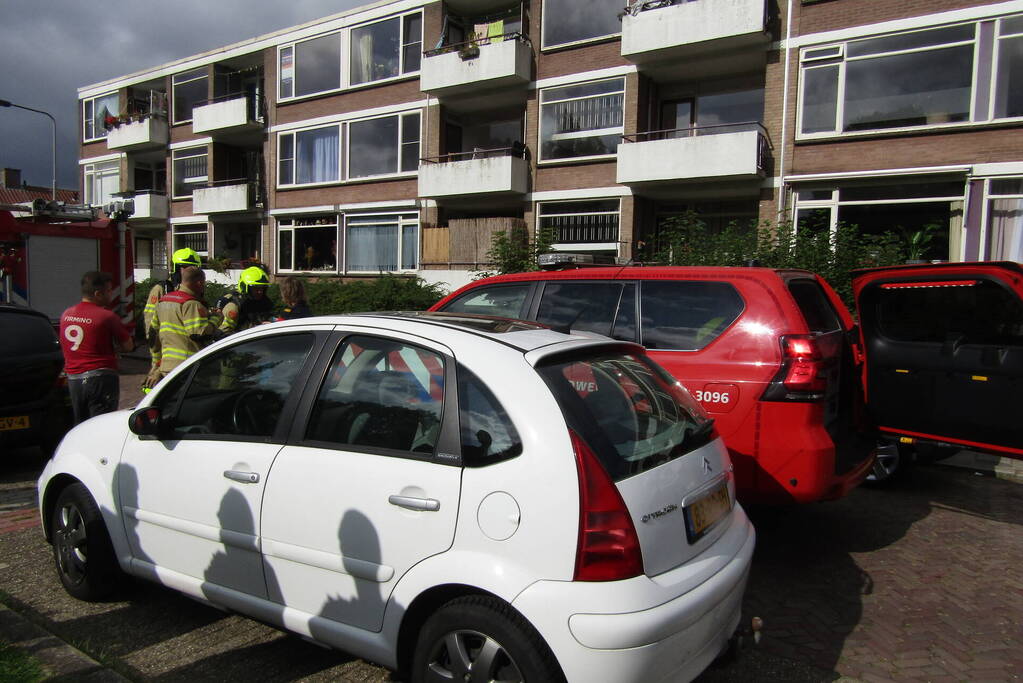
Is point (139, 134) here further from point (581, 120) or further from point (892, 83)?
point (892, 83)

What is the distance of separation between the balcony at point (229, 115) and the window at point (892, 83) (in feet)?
62.0

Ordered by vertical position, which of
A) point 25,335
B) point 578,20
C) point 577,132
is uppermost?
point 578,20

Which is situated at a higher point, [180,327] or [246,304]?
[246,304]

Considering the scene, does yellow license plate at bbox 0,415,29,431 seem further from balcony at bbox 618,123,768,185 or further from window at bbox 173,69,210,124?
window at bbox 173,69,210,124

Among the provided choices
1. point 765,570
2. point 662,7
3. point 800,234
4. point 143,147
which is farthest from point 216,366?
point 143,147

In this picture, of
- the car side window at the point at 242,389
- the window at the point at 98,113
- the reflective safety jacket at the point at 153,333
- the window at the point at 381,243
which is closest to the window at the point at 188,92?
the window at the point at 98,113

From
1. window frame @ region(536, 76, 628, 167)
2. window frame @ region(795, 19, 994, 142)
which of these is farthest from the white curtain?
window frame @ region(536, 76, 628, 167)

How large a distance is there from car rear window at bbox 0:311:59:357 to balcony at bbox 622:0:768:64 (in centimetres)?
1435

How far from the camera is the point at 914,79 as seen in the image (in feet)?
48.1

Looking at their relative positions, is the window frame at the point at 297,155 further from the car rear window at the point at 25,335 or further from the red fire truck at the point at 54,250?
the car rear window at the point at 25,335

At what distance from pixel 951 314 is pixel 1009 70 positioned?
1161 cm

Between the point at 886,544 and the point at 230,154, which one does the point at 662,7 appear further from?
the point at 230,154

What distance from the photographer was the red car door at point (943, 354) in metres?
5.01

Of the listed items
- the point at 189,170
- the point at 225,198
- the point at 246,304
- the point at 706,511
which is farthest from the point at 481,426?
the point at 189,170
